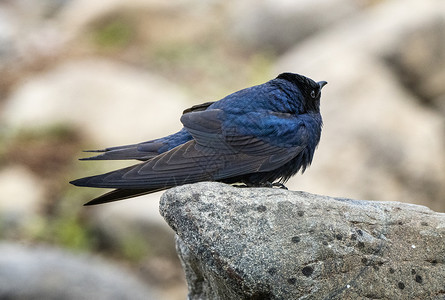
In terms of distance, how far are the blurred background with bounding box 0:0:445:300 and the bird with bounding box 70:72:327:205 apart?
2329mm

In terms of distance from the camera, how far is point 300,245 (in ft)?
11.1

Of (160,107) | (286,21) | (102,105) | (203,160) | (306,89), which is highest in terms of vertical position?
(286,21)

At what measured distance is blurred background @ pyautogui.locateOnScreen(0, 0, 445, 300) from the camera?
827cm

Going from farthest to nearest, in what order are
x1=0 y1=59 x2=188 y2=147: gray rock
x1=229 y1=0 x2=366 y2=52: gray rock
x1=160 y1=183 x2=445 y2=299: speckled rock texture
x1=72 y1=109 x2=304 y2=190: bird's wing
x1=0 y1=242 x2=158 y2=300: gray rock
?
x1=229 y1=0 x2=366 y2=52: gray rock → x1=0 y1=59 x2=188 y2=147: gray rock → x1=0 y1=242 x2=158 y2=300: gray rock → x1=72 y1=109 x2=304 y2=190: bird's wing → x1=160 y1=183 x2=445 y2=299: speckled rock texture

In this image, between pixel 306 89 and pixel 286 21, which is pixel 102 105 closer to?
pixel 286 21

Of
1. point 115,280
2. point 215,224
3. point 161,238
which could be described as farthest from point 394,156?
point 215,224

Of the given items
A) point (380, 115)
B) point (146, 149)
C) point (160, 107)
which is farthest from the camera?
point (160, 107)

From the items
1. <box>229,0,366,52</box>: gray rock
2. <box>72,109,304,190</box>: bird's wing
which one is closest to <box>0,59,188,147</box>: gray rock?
<box>229,0,366,52</box>: gray rock

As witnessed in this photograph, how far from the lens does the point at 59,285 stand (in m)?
5.95

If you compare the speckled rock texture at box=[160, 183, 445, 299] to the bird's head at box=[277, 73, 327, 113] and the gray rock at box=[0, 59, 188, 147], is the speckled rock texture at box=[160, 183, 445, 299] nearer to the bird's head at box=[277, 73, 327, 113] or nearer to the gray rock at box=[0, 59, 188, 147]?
the bird's head at box=[277, 73, 327, 113]

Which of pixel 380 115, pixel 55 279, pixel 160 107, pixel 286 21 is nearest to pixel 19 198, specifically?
pixel 160 107

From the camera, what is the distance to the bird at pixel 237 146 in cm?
409

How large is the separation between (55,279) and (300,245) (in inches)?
134

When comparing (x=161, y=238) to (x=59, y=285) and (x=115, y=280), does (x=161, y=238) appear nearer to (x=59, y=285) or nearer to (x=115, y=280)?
(x=115, y=280)
